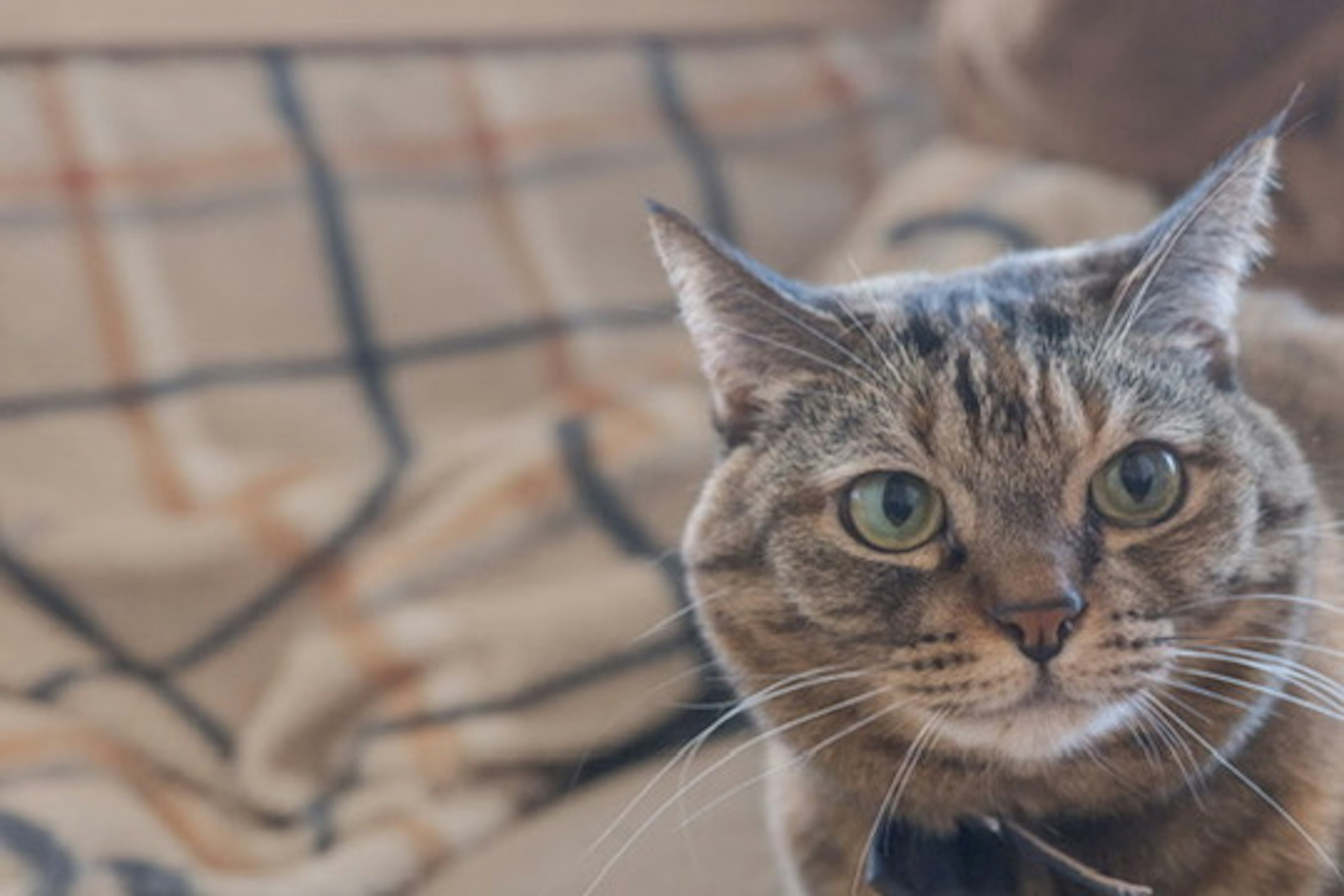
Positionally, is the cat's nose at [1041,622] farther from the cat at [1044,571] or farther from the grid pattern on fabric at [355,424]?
the grid pattern on fabric at [355,424]

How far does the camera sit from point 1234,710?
2.50 ft

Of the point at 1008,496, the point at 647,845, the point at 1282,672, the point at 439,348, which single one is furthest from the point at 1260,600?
the point at 439,348

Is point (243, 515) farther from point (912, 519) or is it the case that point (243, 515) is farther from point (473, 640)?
point (912, 519)

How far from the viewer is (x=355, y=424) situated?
1.48m

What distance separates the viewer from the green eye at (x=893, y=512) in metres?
0.76

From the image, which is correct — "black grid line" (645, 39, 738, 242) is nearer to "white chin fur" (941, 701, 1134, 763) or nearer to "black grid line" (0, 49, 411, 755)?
"black grid line" (0, 49, 411, 755)

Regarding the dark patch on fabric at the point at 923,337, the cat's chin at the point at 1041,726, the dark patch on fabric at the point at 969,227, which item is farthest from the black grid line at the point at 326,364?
the cat's chin at the point at 1041,726

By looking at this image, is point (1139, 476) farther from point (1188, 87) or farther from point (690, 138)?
point (690, 138)

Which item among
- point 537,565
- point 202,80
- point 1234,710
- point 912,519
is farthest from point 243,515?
point 1234,710

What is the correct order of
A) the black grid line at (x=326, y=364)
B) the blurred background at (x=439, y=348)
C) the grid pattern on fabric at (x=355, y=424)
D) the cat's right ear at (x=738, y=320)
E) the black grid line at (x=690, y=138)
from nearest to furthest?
the cat's right ear at (x=738, y=320) < the blurred background at (x=439, y=348) < the grid pattern on fabric at (x=355, y=424) < the black grid line at (x=326, y=364) < the black grid line at (x=690, y=138)

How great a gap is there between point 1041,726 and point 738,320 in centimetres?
26

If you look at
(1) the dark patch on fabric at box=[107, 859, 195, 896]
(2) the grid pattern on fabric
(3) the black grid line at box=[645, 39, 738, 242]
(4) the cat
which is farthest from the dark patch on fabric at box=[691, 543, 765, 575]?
(3) the black grid line at box=[645, 39, 738, 242]

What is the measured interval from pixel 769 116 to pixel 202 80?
1.85 feet

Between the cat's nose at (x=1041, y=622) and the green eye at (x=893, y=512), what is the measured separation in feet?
0.20
